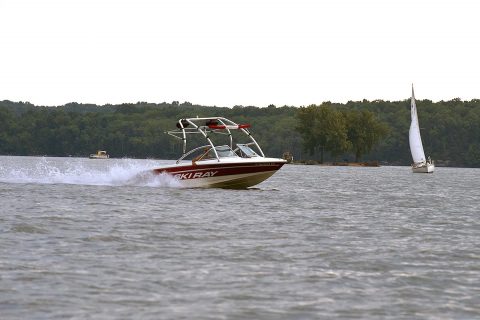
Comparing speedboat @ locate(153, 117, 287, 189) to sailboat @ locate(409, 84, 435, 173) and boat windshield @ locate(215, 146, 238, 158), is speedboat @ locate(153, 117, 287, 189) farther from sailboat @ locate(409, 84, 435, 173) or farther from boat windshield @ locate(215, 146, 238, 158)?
sailboat @ locate(409, 84, 435, 173)

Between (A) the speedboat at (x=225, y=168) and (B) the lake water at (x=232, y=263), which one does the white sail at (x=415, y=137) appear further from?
(B) the lake water at (x=232, y=263)

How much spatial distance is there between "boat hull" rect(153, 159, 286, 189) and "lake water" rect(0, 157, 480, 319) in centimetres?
759

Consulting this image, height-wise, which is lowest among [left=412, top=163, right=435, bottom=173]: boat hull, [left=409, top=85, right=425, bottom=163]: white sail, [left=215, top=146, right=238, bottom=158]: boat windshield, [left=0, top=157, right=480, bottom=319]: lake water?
[left=0, top=157, right=480, bottom=319]: lake water

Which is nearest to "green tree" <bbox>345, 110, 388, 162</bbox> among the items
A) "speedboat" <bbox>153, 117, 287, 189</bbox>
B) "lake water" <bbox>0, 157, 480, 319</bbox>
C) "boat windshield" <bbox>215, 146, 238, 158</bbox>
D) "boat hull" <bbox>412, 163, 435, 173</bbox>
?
"boat hull" <bbox>412, 163, 435, 173</bbox>

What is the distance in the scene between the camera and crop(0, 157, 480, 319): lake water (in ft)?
46.0

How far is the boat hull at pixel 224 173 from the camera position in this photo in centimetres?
4238

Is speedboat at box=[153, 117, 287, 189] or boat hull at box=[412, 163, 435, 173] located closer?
speedboat at box=[153, 117, 287, 189]

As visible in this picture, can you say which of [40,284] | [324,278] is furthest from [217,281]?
[40,284]

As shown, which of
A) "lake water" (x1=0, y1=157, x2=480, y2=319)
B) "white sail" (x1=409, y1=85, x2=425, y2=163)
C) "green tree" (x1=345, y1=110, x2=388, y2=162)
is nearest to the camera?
"lake water" (x1=0, y1=157, x2=480, y2=319)

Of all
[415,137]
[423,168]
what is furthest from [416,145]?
[423,168]

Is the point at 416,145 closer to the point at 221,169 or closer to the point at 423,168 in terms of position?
the point at 423,168

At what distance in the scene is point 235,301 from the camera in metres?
14.5

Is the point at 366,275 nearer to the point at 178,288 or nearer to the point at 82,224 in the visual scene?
the point at 178,288

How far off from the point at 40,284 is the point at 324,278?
539cm
